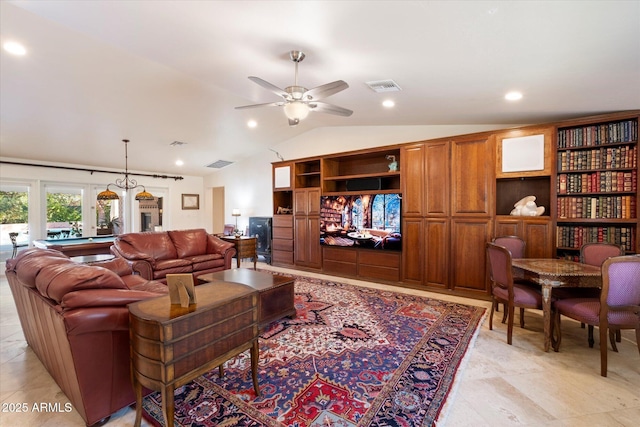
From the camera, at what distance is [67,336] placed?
61.2 inches

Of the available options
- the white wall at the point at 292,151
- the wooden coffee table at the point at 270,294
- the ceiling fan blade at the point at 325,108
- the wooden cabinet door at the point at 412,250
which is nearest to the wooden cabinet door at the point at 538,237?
the wooden cabinet door at the point at 412,250

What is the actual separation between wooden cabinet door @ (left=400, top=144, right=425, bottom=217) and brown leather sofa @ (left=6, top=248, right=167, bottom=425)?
154 inches

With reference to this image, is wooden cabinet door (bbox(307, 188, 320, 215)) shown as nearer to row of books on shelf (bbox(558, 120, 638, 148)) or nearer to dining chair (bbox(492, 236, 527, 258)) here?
dining chair (bbox(492, 236, 527, 258))

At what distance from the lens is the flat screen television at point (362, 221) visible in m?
4.88

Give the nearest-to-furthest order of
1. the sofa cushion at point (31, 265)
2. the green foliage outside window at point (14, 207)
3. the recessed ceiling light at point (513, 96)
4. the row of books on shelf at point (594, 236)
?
1. the sofa cushion at point (31, 265)
2. the recessed ceiling light at point (513, 96)
3. the row of books on shelf at point (594, 236)
4. the green foliage outside window at point (14, 207)

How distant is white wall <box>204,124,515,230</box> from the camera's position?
4941 millimetres

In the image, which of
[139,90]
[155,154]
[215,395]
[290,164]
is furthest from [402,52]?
[155,154]

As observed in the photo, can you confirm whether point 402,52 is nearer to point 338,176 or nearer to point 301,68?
point 301,68

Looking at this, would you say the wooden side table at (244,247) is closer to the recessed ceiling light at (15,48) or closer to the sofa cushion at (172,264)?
the sofa cushion at (172,264)

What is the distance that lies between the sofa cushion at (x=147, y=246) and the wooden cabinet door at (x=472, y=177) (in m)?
4.70

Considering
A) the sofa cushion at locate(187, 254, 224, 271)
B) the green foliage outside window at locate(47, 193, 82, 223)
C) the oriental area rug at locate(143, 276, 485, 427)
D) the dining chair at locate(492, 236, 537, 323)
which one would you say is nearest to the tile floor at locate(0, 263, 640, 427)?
the oriental area rug at locate(143, 276, 485, 427)

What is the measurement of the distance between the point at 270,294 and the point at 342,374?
1.21 m

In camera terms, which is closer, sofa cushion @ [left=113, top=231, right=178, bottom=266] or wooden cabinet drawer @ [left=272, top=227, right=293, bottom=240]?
sofa cushion @ [left=113, top=231, right=178, bottom=266]

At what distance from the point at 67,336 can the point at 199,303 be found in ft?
2.39
